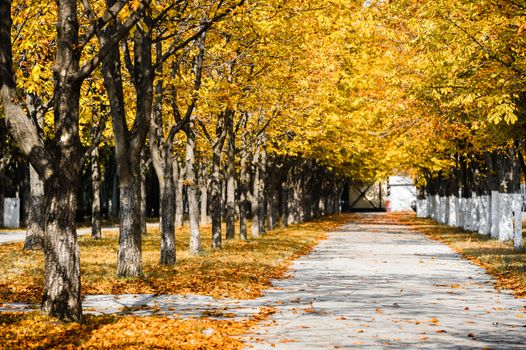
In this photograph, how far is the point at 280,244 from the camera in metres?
37.2

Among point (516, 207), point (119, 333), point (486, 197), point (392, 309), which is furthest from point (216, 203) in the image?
point (119, 333)

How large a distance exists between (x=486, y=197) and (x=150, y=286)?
88.5ft

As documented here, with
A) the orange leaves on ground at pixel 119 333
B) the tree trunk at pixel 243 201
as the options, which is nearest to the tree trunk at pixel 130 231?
the orange leaves on ground at pixel 119 333

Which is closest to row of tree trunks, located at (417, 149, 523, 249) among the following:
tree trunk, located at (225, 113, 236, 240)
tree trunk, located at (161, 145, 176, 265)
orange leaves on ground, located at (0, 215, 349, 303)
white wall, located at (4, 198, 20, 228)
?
orange leaves on ground, located at (0, 215, 349, 303)

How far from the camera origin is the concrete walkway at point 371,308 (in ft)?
41.0

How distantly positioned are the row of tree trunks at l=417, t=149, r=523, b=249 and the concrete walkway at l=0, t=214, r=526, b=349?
1087cm

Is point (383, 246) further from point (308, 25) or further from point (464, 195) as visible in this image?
point (464, 195)

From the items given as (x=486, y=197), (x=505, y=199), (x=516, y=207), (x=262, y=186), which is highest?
(x=262, y=186)

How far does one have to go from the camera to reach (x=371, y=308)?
16.2m

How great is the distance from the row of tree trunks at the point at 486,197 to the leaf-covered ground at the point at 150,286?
728 cm

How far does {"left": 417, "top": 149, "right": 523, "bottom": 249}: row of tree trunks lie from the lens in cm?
3684

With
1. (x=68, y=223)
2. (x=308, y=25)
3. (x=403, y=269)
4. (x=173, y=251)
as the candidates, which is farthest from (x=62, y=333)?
(x=308, y=25)

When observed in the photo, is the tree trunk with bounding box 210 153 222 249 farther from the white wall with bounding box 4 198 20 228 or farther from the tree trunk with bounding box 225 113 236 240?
the white wall with bounding box 4 198 20 228

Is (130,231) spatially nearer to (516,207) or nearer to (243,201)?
(516,207)
